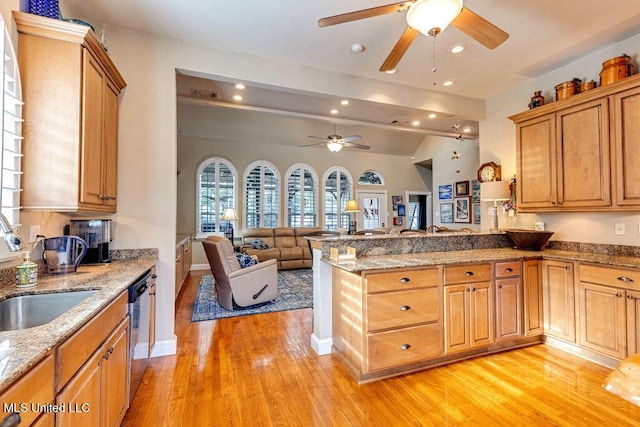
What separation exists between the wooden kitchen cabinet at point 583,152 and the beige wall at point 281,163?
572 cm

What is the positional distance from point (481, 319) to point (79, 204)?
3.29m

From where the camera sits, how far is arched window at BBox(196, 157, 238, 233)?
7.53 meters

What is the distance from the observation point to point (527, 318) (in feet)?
9.52

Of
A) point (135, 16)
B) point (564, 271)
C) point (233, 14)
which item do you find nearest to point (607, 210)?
point (564, 271)

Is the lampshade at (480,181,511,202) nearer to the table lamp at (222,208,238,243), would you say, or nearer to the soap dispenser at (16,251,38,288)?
the soap dispenser at (16,251,38,288)

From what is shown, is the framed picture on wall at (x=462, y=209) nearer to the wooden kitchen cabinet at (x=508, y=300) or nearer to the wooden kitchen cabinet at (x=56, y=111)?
the wooden kitchen cabinet at (x=508, y=300)

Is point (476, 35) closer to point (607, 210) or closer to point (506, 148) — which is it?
point (607, 210)

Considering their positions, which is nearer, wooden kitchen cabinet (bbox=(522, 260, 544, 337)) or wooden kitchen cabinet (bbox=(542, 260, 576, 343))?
wooden kitchen cabinet (bbox=(542, 260, 576, 343))

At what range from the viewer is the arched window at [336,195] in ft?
29.2

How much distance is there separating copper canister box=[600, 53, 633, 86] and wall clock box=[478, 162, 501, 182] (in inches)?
56.5

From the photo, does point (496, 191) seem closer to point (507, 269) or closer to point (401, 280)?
point (507, 269)

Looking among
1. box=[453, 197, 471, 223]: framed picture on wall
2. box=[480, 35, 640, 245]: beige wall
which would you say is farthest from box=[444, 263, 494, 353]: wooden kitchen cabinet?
box=[453, 197, 471, 223]: framed picture on wall

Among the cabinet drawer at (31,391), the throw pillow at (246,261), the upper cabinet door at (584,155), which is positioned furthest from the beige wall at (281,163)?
the cabinet drawer at (31,391)

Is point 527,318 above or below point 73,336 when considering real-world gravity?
below
